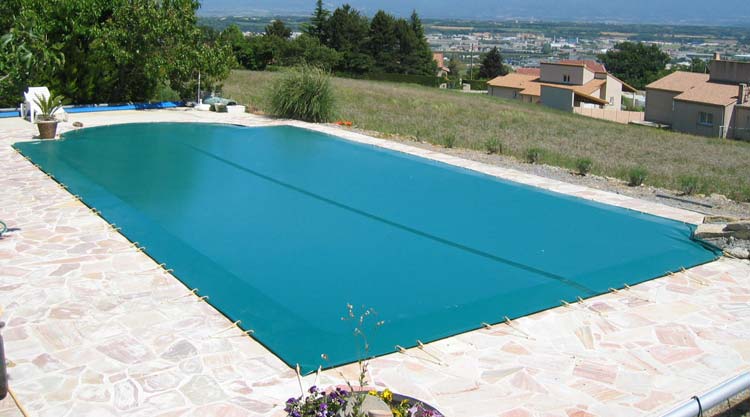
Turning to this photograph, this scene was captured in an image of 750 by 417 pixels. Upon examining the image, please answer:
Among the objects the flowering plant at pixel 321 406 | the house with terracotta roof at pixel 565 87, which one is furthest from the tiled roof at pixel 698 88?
the flowering plant at pixel 321 406

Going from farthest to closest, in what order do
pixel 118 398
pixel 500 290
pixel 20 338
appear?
1. pixel 500 290
2. pixel 20 338
3. pixel 118 398

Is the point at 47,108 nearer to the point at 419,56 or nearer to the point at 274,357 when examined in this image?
the point at 274,357

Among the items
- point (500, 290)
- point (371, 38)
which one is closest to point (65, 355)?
point (500, 290)

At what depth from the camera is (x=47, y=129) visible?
11906mm

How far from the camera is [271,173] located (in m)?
10.2

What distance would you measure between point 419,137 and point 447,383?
9.67 m

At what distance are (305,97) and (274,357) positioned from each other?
35.6ft

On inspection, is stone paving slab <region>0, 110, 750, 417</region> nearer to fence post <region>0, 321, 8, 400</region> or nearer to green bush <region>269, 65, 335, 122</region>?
fence post <region>0, 321, 8, 400</region>

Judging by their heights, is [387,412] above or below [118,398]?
above

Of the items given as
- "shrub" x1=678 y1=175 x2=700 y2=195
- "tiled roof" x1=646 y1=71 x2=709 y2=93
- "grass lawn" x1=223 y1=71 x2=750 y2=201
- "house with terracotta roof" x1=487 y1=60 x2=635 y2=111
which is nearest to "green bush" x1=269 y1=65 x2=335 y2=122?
"grass lawn" x1=223 y1=71 x2=750 y2=201

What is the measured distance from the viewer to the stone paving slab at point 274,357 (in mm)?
4172

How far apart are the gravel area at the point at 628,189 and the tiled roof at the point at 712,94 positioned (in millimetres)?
39013

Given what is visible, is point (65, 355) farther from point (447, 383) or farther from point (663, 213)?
point (663, 213)

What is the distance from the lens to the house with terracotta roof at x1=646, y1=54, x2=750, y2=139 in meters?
44.8
